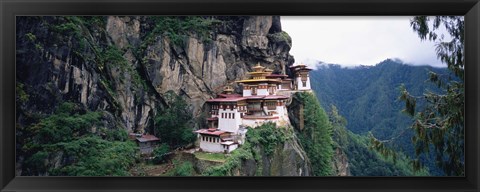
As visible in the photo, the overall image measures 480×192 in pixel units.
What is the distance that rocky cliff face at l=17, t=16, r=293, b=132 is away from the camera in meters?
2.16

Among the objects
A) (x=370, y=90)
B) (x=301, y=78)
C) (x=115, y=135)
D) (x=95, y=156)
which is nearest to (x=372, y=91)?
(x=370, y=90)

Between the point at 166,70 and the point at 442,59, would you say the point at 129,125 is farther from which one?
the point at 442,59

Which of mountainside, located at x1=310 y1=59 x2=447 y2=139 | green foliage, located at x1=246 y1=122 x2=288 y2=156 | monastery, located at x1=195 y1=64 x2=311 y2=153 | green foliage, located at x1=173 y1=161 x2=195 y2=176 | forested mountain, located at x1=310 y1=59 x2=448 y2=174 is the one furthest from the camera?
green foliage, located at x1=246 y1=122 x2=288 y2=156

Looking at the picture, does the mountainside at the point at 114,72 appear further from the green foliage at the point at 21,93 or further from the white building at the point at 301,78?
the white building at the point at 301,78

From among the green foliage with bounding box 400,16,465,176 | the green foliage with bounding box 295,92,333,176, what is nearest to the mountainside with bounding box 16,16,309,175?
the green foliage with bounding box 295,92,333,176

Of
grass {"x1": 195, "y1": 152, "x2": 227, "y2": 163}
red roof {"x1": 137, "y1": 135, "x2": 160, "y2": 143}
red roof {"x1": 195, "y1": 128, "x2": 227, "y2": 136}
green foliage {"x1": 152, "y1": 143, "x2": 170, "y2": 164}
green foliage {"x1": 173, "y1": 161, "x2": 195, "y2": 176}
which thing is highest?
red roof {"x1": 195, "y1": 128, "x2": 227, "y2": 136}

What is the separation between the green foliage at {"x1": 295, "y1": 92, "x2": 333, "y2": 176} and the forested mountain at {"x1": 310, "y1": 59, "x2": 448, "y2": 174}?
11 centimetres

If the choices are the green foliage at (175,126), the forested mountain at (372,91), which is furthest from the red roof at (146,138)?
the forested mountain at (372,91)

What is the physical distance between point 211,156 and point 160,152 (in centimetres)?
40

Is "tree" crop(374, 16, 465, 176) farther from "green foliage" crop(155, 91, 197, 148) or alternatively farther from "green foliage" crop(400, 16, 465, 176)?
"green foliage" crop(155, 91, 197, 148)

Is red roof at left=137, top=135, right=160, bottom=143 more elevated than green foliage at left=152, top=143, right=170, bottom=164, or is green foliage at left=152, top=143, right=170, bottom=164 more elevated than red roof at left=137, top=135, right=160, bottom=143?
red roof at left=137, top=135, right=160, bottom=143

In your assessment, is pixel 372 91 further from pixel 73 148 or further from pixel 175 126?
pixel 73 148

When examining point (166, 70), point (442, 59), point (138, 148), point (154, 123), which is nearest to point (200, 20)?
point (166, 70)
